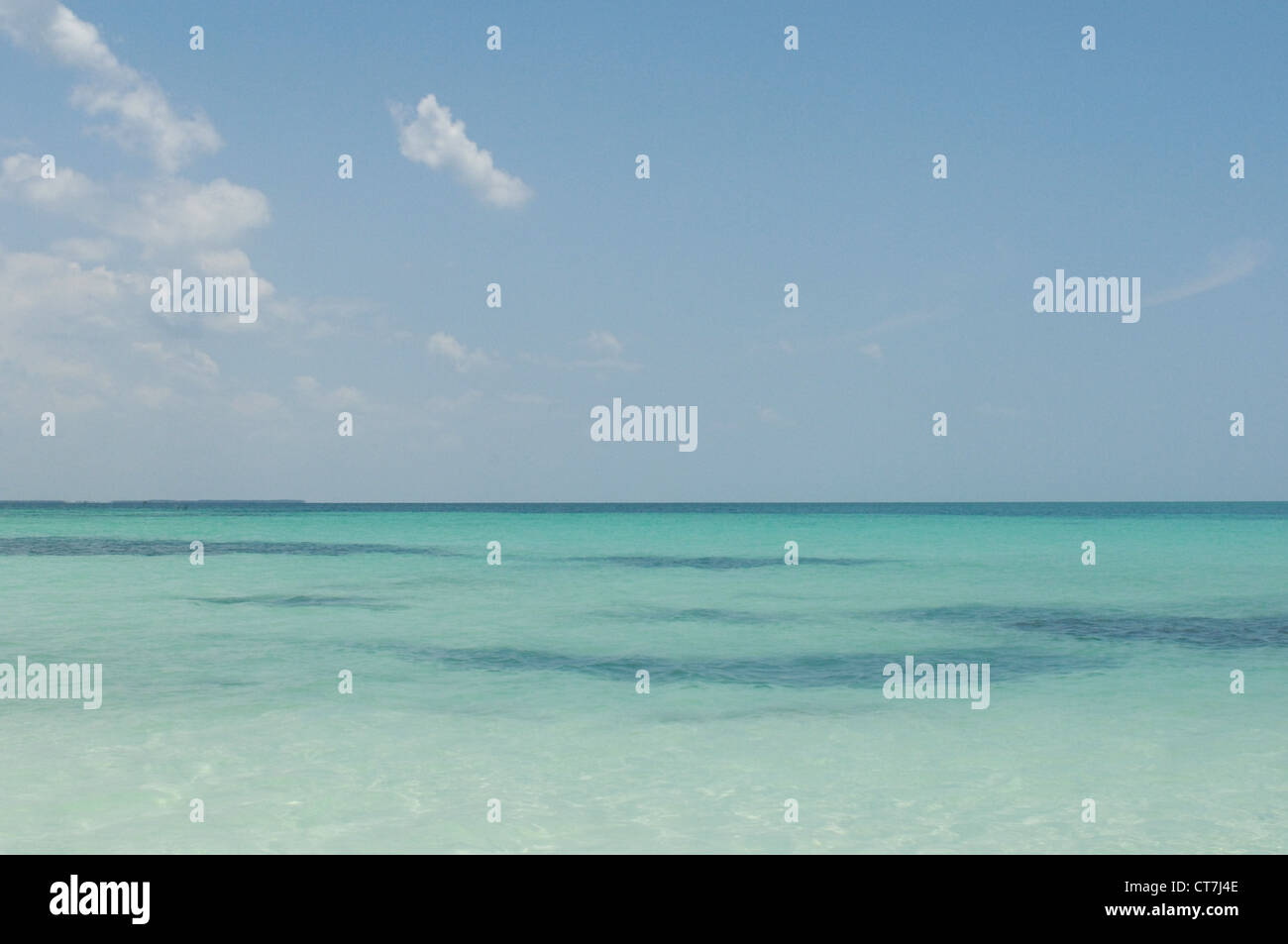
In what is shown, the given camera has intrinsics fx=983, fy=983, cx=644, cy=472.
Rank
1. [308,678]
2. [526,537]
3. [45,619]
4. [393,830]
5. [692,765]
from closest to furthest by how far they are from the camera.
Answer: [393,830]
[692,765]
[308,678]
[45,619]
[526,537]

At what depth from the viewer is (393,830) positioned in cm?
609

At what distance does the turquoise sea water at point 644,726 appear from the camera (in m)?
6.17

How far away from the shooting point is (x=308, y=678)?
10836 mm

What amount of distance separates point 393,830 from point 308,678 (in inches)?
205

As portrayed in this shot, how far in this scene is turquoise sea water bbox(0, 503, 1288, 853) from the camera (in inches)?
243

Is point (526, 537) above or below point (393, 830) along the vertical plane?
above

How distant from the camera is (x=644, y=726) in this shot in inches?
341

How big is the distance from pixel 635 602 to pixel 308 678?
8756 millimetres

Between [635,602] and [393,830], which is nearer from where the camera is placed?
[393,830]
